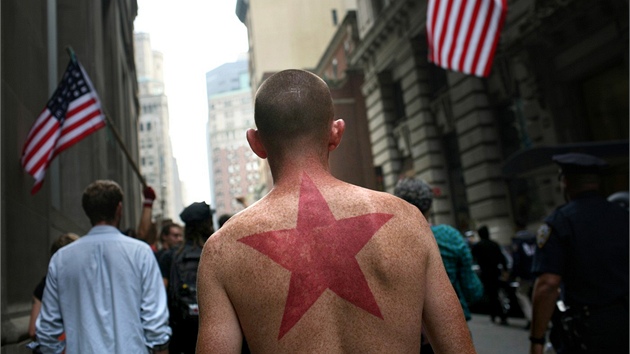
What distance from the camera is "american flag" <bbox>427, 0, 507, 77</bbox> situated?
33.9ft

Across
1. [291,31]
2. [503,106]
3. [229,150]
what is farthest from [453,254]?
[229,150]

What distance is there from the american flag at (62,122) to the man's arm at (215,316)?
208 inches

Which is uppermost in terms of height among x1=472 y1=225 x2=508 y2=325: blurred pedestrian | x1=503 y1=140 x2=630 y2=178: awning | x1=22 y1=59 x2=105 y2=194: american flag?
x1=22 y1=59 x2=105 y2=194: american flag

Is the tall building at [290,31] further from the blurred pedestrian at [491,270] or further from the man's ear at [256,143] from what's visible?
the man's ear at [256,143]

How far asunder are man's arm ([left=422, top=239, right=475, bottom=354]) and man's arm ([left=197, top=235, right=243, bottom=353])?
631 millimetres

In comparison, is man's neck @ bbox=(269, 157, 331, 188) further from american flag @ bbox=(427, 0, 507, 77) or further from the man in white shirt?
american flag @ bbox=(427, 0, 507, 77)

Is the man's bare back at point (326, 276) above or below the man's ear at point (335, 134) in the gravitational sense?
below

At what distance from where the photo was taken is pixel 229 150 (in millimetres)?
173500

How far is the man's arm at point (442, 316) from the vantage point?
200 cm

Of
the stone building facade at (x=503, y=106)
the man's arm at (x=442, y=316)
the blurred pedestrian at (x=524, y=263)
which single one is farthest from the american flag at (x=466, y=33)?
the man's arm at (x=442, y=316)

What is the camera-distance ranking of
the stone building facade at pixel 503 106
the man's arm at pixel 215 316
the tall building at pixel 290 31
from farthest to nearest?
the tall building at pixel 290 31 < the stone building facade at pixel 503 106 < the man's arm at pixel 215 316

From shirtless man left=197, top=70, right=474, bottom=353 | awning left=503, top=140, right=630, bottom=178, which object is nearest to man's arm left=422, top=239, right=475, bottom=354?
shirtless man left=197, top=70, right=474, bottom=353

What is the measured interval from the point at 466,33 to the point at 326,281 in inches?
371

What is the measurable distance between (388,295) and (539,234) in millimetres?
2764
